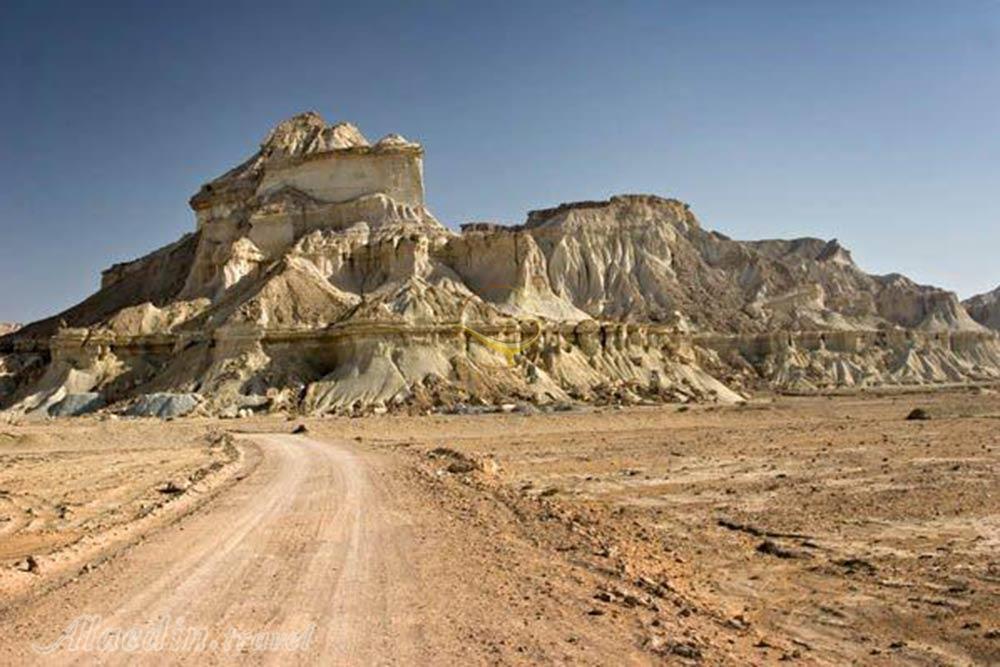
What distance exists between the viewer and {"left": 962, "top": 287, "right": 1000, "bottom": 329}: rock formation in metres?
144

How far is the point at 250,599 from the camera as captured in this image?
24.8 feet

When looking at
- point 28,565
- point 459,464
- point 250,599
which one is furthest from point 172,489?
point 250,599

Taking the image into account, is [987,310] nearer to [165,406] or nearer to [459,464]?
[165,406]

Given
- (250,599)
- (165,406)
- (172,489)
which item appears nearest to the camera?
(250,599)

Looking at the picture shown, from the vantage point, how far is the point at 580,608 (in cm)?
747

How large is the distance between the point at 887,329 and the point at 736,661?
109 metres

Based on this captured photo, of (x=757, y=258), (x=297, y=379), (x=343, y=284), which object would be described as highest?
(x=757, y=258)

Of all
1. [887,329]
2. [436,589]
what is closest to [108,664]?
[436,589]

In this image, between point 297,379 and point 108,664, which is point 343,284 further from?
point 108,664

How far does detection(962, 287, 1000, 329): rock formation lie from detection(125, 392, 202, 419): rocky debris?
463 ft

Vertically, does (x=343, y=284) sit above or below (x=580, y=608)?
above

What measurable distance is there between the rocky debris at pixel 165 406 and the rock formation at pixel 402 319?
4.06 feet

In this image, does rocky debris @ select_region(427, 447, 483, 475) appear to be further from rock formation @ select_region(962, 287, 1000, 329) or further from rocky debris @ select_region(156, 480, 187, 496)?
rock formation @ select_region(962, 287, 1000, 329)

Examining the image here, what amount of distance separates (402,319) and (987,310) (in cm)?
13636
